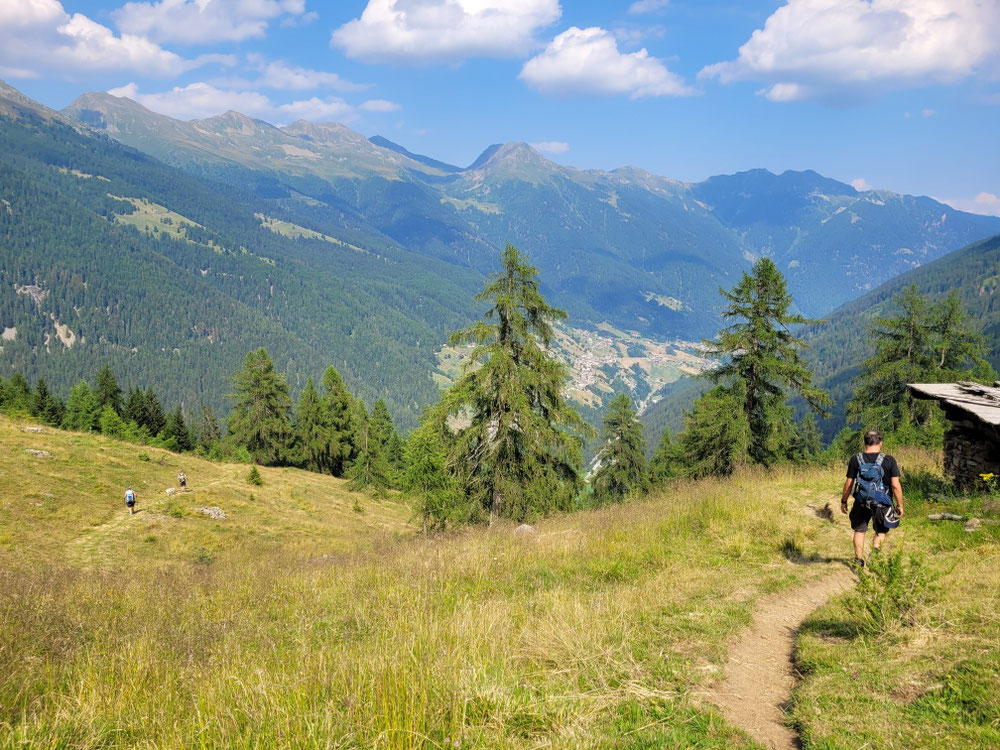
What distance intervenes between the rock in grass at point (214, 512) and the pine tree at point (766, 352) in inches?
1010

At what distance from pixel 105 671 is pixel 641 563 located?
7138 mm

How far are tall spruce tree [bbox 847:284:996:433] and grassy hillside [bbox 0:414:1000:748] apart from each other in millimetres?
17768

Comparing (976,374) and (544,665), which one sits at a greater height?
(976,374)

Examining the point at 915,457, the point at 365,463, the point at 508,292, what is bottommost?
the point at 365,463

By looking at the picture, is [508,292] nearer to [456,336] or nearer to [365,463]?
[456,336]

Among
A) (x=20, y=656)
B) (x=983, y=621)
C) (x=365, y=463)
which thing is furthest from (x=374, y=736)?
(x=365, y=463)

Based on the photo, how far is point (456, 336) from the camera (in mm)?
18672

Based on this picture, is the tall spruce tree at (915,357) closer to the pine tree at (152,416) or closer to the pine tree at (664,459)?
the pine tree at (664,459)

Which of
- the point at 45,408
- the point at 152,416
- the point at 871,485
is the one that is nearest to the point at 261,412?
the point at 152,416

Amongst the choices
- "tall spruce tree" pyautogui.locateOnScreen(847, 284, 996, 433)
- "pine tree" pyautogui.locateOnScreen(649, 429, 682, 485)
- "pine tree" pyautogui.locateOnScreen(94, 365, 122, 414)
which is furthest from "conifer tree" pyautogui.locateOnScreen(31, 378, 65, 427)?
"tall spruce tree" pyautogui.locateOnScreen(847, 284, 996, 433)

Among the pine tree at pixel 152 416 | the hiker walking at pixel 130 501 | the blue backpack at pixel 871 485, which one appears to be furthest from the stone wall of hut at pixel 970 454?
the pine tree at pixel 152 416

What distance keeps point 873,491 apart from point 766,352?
15753mm

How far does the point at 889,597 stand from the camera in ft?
17.4

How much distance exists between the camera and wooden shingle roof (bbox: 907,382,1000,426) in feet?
33.2
